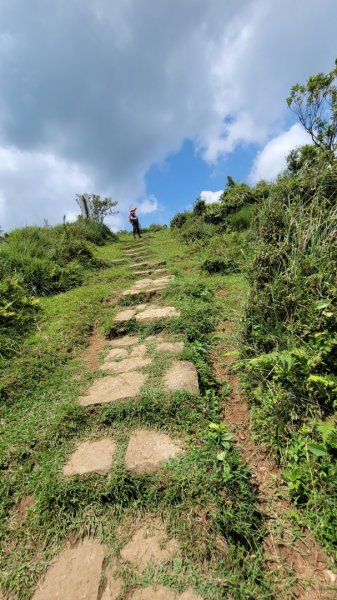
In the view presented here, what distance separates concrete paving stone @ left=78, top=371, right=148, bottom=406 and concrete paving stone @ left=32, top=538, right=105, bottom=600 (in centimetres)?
89

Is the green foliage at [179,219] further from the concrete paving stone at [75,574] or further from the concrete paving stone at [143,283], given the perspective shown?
the concrete paving stone at [75,574]

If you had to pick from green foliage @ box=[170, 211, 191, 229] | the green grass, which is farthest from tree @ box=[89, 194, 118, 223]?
the green grass

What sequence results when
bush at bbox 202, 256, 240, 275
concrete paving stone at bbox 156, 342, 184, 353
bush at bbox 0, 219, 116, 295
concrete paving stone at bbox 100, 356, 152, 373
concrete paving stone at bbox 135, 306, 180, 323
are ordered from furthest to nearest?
bush at bbox 202, 256, 240, 275
bush at bbox 0, 219, 116, 295
concrete paving stone at bbox 135, 306, 180, 323
concrete paving stone at bbox 156, 342, 184, 353
concrete paving stone at bbox 100, 356, 152, 373

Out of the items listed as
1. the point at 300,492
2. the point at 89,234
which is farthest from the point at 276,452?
the point at 89,234

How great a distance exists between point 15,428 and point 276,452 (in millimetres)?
1834

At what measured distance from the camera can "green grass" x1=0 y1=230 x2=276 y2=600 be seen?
122cm

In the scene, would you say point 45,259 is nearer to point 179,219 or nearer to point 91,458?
point 91,458

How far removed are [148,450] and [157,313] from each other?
2.00 meters

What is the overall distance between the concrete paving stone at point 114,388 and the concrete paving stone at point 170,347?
0.41 metres

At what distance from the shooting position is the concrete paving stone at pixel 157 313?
11.2 ft

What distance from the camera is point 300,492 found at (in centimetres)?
147

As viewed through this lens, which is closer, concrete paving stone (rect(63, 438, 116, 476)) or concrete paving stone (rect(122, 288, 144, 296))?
concrete paving stone (rect(63, 438, 116, 476))

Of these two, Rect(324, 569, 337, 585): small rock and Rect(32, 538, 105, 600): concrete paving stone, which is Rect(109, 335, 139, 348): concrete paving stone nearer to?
Rect(32, 538, 105, 600): concrete paving stone

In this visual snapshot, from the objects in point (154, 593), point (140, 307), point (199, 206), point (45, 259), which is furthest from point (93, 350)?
point (199, 206)
